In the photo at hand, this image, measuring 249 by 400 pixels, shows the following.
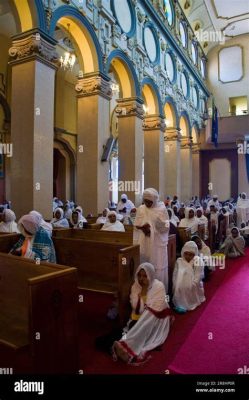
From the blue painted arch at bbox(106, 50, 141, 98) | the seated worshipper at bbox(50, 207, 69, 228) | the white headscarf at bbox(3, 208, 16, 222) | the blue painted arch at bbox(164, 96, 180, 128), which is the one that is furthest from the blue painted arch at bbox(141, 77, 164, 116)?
the white headscarf at bbox(3, 208, 16, 222)

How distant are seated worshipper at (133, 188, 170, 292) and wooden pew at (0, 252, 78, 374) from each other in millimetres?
1871

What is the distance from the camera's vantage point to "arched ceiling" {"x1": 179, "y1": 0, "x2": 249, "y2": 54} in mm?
A: 17078

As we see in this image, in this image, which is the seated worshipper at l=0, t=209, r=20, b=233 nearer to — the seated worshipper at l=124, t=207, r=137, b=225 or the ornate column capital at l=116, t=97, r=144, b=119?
the seated worshipper at l=124, t=207, r=137, b=225

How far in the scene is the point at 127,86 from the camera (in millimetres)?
10562

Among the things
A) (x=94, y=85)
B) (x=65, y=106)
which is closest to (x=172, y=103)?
(x=65, y=106)

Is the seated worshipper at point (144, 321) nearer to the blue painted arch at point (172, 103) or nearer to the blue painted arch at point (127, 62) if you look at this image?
the blue painted arch at point (127, 62)

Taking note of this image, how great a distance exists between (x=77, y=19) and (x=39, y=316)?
7699 millimetres

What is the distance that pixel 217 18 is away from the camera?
61.5 feet

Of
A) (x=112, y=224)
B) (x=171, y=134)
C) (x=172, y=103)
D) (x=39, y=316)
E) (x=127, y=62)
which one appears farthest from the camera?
(x=171, y=134)

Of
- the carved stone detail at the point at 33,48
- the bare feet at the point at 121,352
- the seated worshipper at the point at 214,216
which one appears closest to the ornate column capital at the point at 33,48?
the carved stone detail at the point at 33,48

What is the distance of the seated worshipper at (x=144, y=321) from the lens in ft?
9.36

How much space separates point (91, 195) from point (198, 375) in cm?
657

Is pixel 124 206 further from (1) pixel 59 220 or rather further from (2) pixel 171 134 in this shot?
(2) pixel 171 134

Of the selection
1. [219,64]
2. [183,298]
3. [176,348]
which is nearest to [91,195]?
[183,298]
